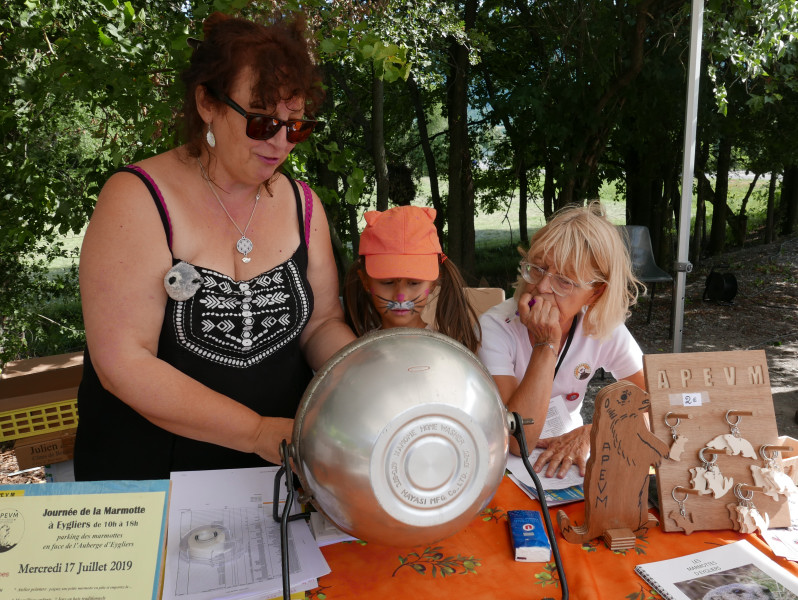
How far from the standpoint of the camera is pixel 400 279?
78.2 inches

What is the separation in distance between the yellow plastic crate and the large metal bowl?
249cm

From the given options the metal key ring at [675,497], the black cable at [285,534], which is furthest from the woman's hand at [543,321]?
the black cable at [285,534]

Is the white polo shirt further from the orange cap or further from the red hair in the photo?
the red hair

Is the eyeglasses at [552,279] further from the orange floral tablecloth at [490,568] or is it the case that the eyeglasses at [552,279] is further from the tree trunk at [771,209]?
the tree trunk at [771,209]

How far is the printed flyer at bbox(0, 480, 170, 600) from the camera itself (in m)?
1.00

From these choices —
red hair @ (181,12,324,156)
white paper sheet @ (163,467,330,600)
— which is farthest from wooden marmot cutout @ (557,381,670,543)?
red hair @ (181,12,324,156)

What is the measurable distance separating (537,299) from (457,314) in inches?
13.9

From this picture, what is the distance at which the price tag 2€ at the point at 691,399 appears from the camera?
1450 mm

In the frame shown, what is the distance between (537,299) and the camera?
1.95 meters

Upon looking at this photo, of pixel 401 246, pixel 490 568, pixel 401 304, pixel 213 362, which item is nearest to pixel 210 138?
pixel 213 362

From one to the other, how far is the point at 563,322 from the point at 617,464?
73 cm

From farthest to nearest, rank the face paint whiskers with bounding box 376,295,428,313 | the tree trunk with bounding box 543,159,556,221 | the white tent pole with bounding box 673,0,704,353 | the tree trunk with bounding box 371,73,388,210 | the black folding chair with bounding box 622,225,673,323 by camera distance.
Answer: the tree trunk with bounding box 543,159,556,221 < the black folding chair with bounding box 622,225,673,323 < the tree trunk with bounding box 371,73,388,210 < the white tent pole with bounding box 673,0,704,353 < the face paint whiskers with bounding box 376,295,428,313

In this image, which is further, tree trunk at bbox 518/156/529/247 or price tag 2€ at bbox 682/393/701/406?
tree trunk at bbox 518/156/529/247

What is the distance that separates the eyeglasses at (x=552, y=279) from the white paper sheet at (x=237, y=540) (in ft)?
3.27
